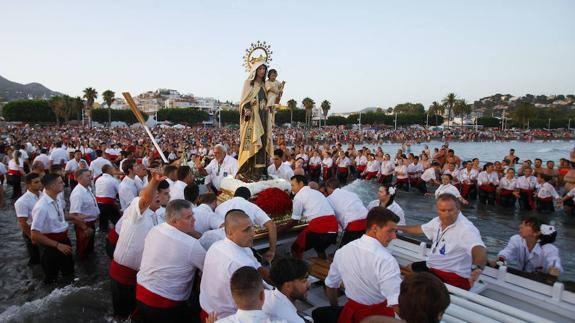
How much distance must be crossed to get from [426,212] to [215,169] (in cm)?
748

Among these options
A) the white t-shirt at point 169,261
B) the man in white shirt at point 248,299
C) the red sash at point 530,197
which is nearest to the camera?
the man in white shirt at point 248,299

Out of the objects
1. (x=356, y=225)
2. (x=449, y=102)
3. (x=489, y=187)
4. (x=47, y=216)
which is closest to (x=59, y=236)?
(x=47, y=216)

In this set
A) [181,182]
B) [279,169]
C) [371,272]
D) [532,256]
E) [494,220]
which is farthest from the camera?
[494,220]

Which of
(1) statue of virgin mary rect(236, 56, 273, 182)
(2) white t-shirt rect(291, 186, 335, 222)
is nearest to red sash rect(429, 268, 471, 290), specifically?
(2) white t-shirt rect(291, 186, 335, 222)

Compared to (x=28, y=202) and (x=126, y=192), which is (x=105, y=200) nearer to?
(x=126, y=192)

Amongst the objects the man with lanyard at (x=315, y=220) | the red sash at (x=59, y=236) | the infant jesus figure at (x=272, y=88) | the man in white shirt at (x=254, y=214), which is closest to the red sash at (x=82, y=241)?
the red sash at (x=59, y=236)

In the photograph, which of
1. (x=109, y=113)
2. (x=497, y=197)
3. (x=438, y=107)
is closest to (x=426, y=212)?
(x=497, y=197)

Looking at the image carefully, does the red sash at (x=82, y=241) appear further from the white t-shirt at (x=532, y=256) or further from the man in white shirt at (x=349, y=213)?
the white t-shirt at (x=532, y=256)

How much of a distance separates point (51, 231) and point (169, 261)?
3.64m

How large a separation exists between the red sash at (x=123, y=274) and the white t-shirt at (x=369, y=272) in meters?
2.70

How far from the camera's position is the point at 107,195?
8852mm

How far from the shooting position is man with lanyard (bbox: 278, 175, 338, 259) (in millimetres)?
6301

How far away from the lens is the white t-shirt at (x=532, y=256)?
5.44 m

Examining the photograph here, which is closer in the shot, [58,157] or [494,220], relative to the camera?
[494,220]
